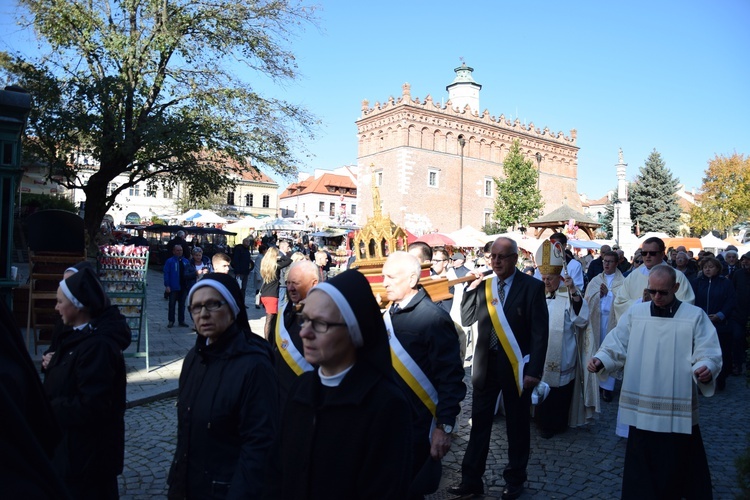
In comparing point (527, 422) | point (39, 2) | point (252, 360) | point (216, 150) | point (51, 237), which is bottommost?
point (527, 422)

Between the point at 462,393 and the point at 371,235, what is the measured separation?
287 cm

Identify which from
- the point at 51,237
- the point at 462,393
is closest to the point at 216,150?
the point at 51,237

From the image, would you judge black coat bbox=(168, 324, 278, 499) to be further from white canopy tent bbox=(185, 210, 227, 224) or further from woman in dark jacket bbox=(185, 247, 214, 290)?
white canopy tent bbox=(185, 210, 227, 224)

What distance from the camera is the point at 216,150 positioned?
57.5ft

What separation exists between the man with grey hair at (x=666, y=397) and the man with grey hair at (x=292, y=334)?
2.53 meters

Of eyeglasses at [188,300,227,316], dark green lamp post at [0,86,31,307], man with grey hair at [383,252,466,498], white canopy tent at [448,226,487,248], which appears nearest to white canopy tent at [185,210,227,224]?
white canopy tent at [448,226,487,248]

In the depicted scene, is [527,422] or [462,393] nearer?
[462,393]

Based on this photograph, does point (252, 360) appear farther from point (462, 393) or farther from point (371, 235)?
point (371, 235)

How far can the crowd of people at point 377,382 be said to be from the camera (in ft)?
7.03

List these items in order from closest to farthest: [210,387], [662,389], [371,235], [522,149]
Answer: [210,387], [662,389], [371,235], [522,149]

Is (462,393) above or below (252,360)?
below

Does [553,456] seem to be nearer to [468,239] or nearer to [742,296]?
[742,296]

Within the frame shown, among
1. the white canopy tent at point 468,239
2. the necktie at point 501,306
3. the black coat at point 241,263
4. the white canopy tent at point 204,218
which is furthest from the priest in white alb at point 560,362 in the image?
the white canopy tent at point 204,218

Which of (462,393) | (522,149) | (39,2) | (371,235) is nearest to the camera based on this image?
(462,393)
